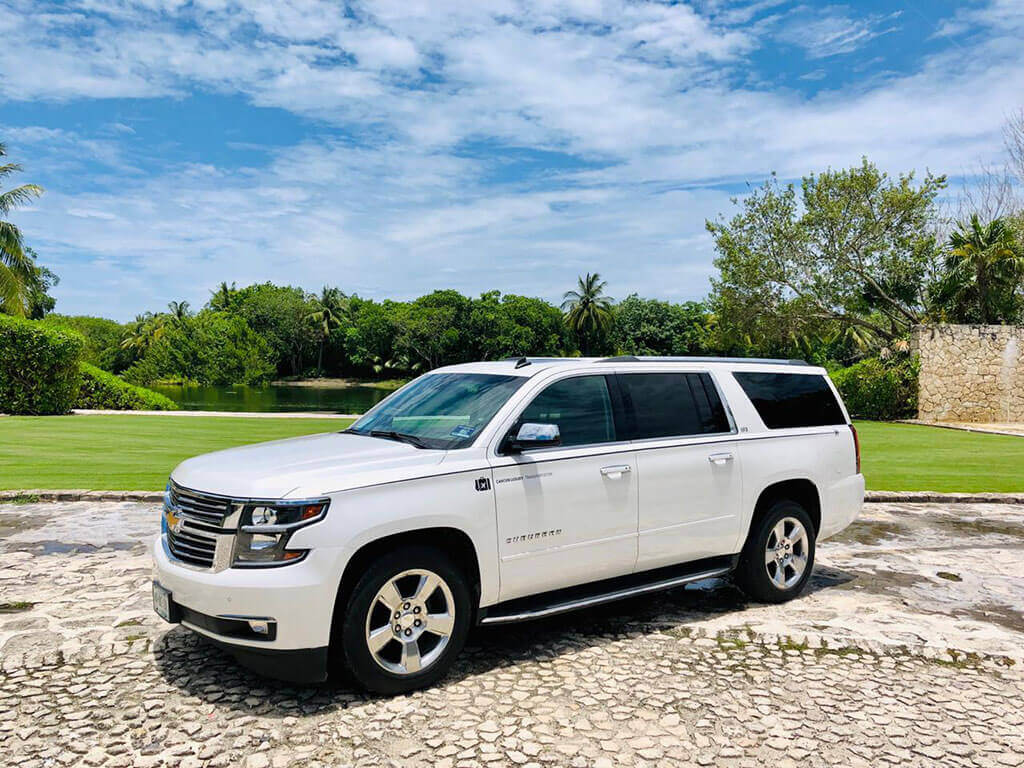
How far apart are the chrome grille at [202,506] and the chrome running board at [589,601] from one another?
1.66 meters

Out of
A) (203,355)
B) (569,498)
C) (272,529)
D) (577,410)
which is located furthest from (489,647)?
(203,355)

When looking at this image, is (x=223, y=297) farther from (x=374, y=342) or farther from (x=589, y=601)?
(x=589, y=601)

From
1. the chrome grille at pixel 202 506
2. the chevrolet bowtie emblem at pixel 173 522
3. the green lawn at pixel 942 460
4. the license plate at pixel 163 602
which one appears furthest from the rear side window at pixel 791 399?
the green lawn at pixel 942 460

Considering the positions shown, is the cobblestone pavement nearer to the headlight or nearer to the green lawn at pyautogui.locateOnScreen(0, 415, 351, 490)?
the headlight

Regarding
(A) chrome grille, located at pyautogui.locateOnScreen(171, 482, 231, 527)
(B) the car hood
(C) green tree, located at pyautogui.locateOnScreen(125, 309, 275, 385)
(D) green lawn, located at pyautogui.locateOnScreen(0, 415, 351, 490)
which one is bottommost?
(D) green lawn, located at pyautogui.locateOnScreen(0, 415, 351, 490)

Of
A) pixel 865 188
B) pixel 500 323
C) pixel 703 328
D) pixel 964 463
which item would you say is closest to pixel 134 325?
pixel 500 323

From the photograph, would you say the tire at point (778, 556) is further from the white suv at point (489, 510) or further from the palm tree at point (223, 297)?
the palm tree at point (223, 297)

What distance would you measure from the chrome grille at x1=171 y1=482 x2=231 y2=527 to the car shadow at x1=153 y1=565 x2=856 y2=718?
Answer: 2.60ft

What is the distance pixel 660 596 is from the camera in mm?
6809

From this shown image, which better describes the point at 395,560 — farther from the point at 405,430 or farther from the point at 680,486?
the point at 680,486

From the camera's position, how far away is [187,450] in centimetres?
1667

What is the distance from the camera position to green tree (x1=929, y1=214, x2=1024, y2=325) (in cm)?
3142

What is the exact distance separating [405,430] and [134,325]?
128160 mm

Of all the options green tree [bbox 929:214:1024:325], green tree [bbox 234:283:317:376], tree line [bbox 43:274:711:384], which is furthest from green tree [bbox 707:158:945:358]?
green tree [bbox 234:283:317:376]
